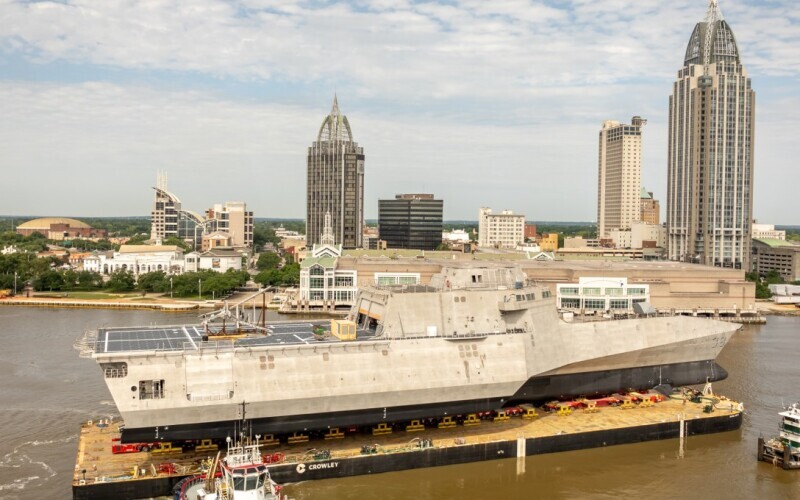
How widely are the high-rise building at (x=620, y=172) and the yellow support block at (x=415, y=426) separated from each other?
128 m

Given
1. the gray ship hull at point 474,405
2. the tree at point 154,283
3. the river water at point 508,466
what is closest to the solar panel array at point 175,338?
the gray ship hull at point 474,405

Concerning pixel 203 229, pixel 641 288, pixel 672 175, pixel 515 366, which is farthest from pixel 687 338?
pixel 203 229

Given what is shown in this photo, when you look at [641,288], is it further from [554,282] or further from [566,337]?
[566,337]

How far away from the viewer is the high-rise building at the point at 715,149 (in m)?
97.9

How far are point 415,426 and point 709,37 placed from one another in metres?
92.0

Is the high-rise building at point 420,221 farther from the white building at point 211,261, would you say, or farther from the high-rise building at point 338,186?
the white building at point 211,261

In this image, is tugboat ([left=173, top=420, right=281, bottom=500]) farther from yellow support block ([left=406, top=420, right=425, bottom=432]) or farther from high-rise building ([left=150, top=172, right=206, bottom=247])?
high-rise building ([left=150, top=172, right=206, bottom=247])

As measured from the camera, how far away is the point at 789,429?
91.0 ft

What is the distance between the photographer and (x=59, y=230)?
181 metres

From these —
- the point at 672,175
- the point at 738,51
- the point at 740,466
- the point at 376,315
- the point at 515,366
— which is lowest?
the point at 740,466

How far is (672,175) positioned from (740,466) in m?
85.2

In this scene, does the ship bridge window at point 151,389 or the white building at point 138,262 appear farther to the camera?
the white building at point 138,262

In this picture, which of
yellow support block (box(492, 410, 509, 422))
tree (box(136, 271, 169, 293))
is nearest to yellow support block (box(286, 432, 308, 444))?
yellow support block (box(492, 410, 509, 422))

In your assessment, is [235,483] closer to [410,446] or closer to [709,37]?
[410,446]
